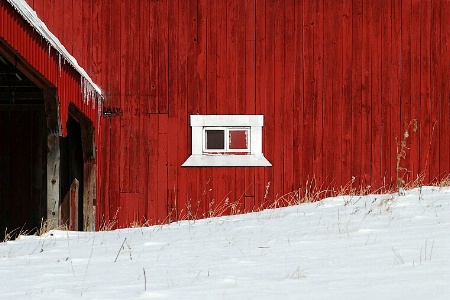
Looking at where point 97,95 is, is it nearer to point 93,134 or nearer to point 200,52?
point 93,134

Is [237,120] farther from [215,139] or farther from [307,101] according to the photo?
[307,101]

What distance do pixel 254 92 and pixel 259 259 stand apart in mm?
7219

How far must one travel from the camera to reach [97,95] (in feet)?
39.0

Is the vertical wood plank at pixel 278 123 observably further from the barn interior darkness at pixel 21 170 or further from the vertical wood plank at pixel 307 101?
the barn interior darkness at pixel 21 170

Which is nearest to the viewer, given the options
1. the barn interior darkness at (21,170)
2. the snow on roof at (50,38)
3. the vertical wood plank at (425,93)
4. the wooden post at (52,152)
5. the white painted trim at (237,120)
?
the snow on roof at (50,38)

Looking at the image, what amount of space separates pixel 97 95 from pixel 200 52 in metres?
1.92

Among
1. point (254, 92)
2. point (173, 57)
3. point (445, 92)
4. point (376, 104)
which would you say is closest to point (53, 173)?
point (173, 57)

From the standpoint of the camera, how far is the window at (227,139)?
475 inches

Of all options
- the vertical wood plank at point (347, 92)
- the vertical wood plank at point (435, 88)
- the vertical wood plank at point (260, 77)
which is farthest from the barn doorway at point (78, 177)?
the vertical wood plank at point (435, 88)

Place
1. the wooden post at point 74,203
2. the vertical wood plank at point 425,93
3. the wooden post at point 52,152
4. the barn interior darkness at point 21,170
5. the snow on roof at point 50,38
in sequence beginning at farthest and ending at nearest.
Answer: the barn interior darkness at point 21,170
the wooden post at point 74,203
the vertical wood plank at point 425,93
the wooden post at point 52,152
the snow on roof at point 50,38

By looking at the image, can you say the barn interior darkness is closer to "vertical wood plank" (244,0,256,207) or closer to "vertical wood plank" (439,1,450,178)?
"vertical wood plank" (244,0,256,207)

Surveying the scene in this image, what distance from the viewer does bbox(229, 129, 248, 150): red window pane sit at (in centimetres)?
1208

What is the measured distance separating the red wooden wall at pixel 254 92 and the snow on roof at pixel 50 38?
90 centimetres

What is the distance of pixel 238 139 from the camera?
12.1 metres
